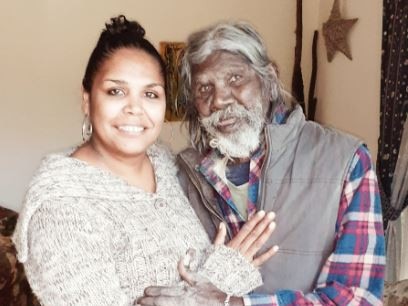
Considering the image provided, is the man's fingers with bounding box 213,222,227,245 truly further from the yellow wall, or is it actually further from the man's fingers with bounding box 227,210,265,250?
the yellow wall

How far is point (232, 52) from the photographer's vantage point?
1.63 m

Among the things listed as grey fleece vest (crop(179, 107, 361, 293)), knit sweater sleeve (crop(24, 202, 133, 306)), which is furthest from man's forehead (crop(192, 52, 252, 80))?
knit sweater sleeve (crop(24, 202, 133, 306))

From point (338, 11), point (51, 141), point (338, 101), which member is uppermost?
point (338, 11)

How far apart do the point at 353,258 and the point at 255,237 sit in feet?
0.79

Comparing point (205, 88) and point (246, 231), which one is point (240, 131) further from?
point (246, 231)

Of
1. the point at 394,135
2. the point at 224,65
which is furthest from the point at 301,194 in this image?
the point at 394,135

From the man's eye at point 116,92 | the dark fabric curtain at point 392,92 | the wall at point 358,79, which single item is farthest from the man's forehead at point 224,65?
the wall at point 358,79

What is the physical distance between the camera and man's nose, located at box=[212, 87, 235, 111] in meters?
1.64

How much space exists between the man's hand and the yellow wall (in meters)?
2.01

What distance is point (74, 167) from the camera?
1.30m

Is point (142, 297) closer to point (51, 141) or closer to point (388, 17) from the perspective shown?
point (388, 17)

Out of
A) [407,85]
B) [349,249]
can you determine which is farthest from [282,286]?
[407,85]

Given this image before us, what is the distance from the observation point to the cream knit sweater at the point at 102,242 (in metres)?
1.15

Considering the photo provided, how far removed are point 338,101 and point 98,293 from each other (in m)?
2.57
